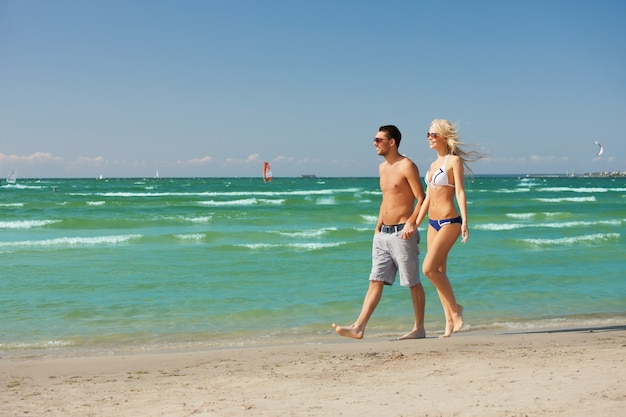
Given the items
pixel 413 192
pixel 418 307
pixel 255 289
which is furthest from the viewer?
pixel 255 289

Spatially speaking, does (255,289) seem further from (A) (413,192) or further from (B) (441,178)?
(B) (441,178)

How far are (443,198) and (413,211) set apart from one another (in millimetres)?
288

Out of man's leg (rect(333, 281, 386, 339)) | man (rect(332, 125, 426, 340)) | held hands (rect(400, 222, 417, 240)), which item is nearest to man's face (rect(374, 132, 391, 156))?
man (rect(332, 125, 426, 340))

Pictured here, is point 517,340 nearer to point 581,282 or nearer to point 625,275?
point 581,282

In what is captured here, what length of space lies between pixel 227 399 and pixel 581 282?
26.0 feet

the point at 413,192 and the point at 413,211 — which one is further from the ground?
the point at 413,192

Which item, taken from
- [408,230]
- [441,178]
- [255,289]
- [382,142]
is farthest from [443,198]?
[255,289]

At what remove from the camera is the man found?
19.2 ft

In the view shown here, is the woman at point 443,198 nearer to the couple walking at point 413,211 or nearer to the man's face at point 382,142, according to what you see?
the couple walking at point 413,211

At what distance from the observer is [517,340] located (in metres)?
6.08

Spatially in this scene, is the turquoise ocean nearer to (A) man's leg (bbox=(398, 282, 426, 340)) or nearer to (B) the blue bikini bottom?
(A) man's leg (bbox=(398, 282, 426, 340))

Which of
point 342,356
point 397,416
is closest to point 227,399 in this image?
point 397,416

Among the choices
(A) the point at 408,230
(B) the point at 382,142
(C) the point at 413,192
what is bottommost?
(A) the point at 408,230

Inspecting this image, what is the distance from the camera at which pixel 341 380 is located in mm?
4457
